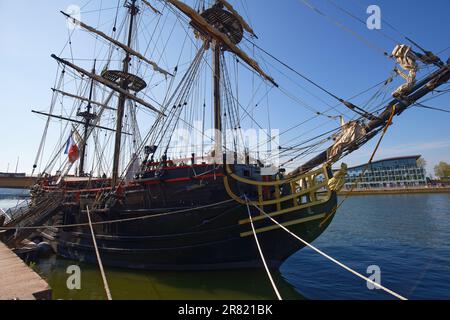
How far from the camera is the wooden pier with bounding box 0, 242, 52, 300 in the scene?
435 centimetres

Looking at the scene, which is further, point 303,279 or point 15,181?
point 15,181

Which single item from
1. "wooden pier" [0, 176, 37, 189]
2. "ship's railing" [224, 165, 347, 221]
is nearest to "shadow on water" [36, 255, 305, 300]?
"ship's railing" [224, 165, 347, 221]

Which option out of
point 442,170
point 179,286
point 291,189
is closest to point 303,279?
point 291,189

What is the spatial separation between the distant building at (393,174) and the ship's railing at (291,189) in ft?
259

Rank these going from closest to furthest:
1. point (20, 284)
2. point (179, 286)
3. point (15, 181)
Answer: point (20, 284) < point (179, 286) < point (15, 181)

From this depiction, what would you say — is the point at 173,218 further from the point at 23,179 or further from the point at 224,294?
the point at 23,179

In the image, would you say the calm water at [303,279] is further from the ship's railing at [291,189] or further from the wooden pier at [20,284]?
the wooden pier at [20,284]

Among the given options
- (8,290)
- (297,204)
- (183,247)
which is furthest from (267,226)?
(8,290)

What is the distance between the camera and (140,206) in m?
11.3

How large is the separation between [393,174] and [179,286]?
3819 inches

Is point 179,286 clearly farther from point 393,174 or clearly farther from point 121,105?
point 393,174

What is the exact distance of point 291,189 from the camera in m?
10.2

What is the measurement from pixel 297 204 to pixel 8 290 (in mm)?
8857
